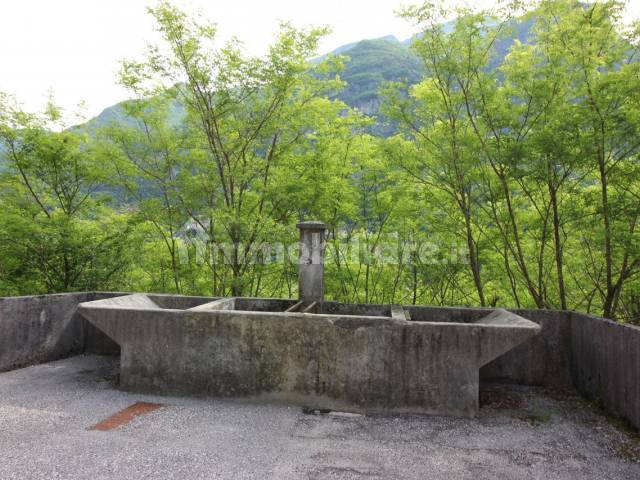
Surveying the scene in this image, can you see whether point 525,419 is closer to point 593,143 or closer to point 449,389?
point 449,389

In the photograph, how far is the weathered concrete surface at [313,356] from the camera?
3512mm

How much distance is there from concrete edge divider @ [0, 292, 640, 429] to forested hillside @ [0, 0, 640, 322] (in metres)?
1.28

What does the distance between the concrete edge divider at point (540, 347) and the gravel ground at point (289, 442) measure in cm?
37

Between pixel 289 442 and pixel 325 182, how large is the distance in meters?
5.24

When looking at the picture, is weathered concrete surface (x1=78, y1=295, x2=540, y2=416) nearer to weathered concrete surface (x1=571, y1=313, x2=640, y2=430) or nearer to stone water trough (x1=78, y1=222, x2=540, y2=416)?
stone water trough (x1=78, y1=222, x2=540, y2=416)

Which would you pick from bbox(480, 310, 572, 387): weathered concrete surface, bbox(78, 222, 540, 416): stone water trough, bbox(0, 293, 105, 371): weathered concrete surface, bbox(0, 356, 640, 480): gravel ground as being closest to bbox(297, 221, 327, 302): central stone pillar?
bbox(78, 222, 540, 416): stone water trough

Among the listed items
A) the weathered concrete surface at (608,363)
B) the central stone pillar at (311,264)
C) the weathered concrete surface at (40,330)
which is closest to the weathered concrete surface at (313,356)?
the weathered concrete surface at (608,363)

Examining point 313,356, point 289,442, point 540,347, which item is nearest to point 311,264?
point 313,356

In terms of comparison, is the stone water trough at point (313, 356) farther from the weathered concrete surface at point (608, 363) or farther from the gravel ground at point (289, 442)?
the weathered concrete surface at point (608, 363)

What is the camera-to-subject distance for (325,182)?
24.5 feet

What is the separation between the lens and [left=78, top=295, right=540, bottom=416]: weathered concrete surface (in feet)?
11.5

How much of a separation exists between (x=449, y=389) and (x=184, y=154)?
21.5 ft

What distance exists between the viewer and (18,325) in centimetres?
458

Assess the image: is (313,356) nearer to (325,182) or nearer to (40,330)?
(40,330)
